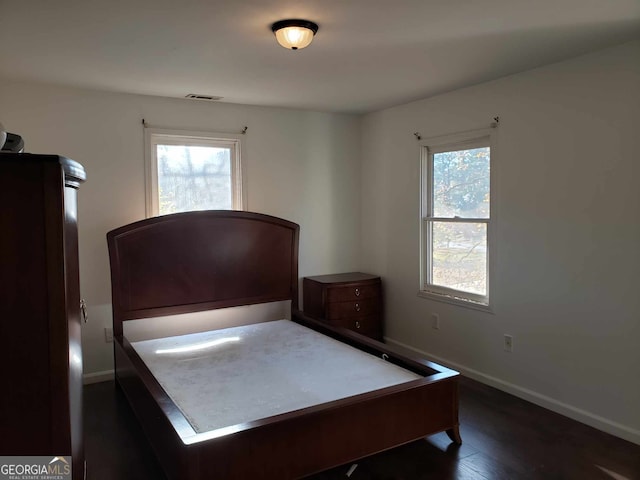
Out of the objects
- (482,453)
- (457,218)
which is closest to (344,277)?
(457,218)

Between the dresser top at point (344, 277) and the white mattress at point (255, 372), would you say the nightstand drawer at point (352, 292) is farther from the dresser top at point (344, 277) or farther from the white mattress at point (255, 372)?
the white mattress at point (255, 372)

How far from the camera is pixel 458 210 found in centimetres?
410

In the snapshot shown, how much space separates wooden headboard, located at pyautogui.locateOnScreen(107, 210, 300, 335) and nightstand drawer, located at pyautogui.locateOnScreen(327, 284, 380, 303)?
0.35 meters

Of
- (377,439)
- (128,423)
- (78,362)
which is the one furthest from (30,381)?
(128,423)

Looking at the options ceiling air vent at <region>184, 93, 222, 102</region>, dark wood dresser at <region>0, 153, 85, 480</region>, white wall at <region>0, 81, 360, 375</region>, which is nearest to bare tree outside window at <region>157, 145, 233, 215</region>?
white wall at <region>0, 81, 360, 375</region>

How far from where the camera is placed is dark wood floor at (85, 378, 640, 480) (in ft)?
8.29

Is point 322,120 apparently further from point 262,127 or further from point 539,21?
point 539,21

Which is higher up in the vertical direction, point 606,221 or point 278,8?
point 278,8

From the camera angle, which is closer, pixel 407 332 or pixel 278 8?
pixel 278 8

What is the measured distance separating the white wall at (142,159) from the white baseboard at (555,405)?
178cm

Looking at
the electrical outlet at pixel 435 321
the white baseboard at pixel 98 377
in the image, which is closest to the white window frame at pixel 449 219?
the electrical outlet at pixel 435 321

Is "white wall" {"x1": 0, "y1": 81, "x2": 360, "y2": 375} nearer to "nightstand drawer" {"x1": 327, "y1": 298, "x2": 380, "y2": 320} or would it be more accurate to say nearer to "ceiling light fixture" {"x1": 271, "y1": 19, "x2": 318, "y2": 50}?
"nightstand drawer" {"x1": 327, "y1": 298, "x2": 380, "y2": 320}

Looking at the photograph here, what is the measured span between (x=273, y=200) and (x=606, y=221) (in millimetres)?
2826

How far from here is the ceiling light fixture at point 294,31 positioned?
7.94ft
